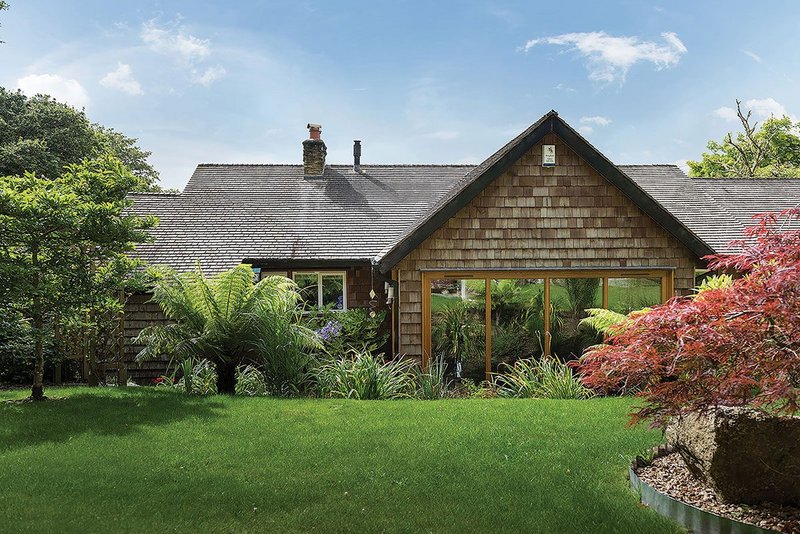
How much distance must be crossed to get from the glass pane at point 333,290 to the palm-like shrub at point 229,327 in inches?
148

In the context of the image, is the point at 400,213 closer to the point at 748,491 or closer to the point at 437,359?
the point at 437,359

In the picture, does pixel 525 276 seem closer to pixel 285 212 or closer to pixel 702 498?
pixel 702 498

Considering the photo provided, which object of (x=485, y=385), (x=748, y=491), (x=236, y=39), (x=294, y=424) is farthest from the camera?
(x=236, y=39)

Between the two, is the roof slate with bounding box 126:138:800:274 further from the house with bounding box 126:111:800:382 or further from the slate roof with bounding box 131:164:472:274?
the house with bounding box 126:111:800:382

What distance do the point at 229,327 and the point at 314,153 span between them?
32.0 ft

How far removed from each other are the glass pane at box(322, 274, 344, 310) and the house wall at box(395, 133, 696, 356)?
3.82 meters

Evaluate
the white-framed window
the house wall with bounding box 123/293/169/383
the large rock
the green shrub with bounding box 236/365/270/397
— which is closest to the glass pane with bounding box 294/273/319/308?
the white-framed window

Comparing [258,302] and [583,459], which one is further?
[258,302]

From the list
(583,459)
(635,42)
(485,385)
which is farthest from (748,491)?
(635,42)

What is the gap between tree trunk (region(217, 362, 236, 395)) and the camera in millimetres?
9633

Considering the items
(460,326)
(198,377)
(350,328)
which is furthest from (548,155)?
(198,377)

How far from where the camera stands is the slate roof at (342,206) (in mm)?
13312

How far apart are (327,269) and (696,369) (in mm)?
10234

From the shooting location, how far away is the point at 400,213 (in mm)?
16047
